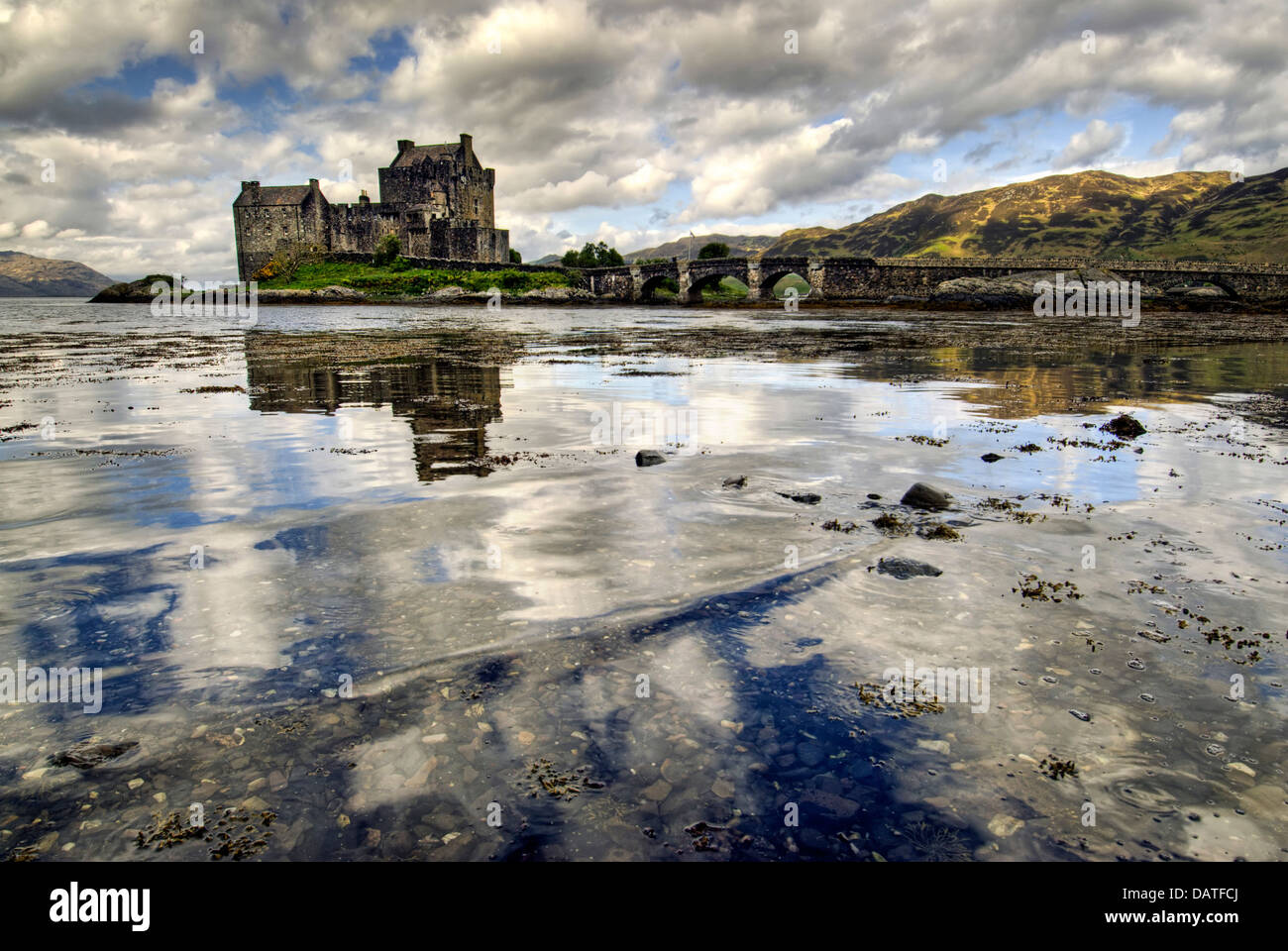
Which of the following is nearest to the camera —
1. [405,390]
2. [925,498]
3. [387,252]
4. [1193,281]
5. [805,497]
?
[925,498]

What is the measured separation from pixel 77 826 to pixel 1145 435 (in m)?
15.2

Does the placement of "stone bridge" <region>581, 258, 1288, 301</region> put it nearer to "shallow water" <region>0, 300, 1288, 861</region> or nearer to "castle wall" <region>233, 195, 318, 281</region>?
"castle wall" <region>233, 195, 318, 281</region>

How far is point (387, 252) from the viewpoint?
128 metres

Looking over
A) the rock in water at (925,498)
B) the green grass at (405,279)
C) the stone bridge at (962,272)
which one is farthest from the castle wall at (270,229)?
the rock in water at (925,498)

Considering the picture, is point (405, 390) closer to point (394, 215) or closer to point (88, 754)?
point (88, 754)

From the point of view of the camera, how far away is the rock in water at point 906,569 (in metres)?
6.70

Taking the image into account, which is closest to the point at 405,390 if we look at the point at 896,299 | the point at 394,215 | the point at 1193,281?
the point at 896,299

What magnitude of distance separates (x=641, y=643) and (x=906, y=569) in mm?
2841

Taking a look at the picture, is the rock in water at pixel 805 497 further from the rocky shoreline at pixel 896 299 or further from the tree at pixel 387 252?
the tree at pixel 387 252

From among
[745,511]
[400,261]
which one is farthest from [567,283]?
[745,511]

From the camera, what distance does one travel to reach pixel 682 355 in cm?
3114

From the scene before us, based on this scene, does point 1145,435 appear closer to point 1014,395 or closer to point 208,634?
point 1014,395

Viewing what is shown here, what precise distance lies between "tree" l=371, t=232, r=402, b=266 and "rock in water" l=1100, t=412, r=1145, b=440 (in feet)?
428

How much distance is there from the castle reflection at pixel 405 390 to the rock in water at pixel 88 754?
6.06 meters
